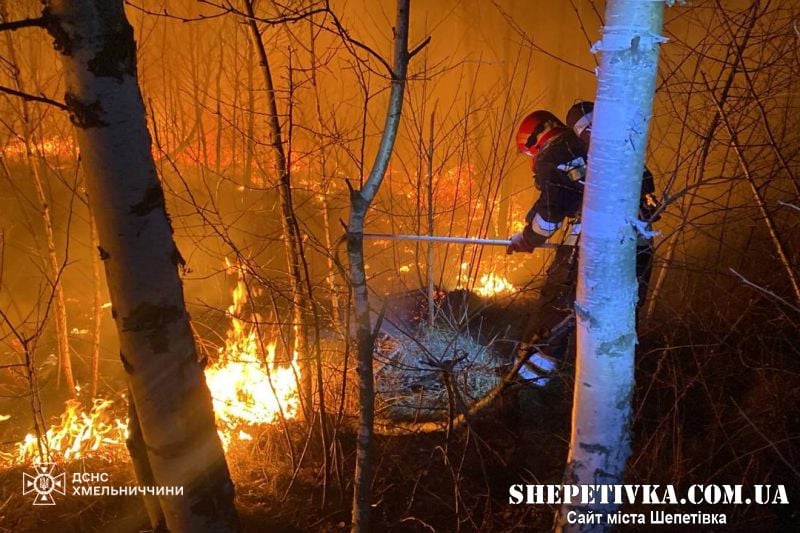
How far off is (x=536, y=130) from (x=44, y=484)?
17.6ft

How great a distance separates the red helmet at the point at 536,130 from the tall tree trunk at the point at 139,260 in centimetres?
356

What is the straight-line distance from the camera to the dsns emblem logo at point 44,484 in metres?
3.87

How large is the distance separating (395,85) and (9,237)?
37.1ft

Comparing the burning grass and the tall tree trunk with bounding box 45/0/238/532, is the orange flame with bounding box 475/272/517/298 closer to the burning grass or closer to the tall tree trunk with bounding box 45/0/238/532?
the burning grass

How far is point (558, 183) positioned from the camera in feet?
13.2

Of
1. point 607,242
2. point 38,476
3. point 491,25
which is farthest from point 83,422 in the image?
point 491,25

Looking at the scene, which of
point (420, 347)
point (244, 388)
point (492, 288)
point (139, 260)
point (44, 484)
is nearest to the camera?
point (139, 260)

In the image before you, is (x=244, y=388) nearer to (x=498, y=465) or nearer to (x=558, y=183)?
(x=498, y=465)

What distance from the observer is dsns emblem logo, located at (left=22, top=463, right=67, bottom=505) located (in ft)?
12.7

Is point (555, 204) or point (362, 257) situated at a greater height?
point (555, 204)

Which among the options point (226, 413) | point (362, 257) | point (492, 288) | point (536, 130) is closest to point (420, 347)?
point (362, 257)

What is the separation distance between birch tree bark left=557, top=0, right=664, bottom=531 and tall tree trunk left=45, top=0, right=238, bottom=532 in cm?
175

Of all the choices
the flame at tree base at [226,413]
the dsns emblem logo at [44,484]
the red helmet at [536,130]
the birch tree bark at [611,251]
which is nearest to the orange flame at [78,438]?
the flame at tree base at [226,413]

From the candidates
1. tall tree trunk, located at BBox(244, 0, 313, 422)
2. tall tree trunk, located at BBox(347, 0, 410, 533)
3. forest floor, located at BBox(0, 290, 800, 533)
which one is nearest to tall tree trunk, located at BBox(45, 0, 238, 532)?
tall tree trunk, located at BBox(347, 0, 410, 533)
